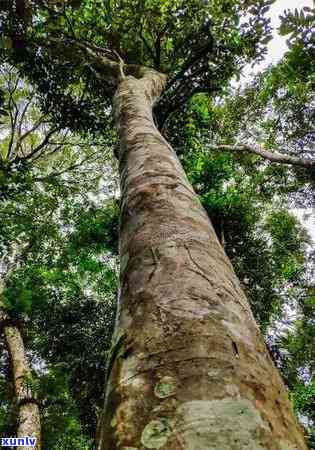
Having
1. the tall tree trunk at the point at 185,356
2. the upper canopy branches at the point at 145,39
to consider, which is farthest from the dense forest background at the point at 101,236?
the tall tree trunk at the point at 185,356

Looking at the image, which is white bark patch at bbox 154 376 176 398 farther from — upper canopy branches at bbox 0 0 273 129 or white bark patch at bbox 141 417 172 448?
upper canopy branches at bbox 0 0 273 129

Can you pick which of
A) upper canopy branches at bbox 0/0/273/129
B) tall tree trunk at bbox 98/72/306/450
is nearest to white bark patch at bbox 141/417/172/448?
tall tree trunk at bbox 98/72/306/450

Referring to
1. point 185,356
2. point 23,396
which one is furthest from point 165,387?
point 23,396

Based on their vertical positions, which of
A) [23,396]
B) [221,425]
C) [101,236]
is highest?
[101,236]

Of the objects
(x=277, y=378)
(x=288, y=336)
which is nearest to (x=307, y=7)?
(x=277, y=378)

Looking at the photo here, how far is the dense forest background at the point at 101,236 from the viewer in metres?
9.05

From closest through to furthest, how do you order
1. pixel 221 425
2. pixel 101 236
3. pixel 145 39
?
pixel 221 425 < pixel 145 39 < pixel 101 236

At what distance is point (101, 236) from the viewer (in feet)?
37.4

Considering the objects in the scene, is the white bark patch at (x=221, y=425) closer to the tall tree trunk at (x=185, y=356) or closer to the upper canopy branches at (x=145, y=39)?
the tall tree trunk at (x=185, y=356)

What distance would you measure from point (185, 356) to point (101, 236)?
1078 cm

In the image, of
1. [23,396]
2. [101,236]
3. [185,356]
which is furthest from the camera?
[101,236]

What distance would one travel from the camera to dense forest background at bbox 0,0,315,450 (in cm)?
905

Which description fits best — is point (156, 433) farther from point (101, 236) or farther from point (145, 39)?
point (101, 236)

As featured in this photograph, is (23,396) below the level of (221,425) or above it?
above
